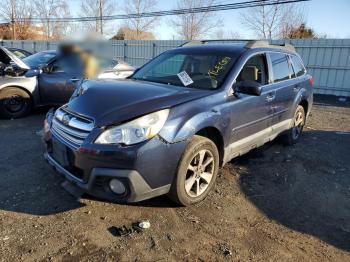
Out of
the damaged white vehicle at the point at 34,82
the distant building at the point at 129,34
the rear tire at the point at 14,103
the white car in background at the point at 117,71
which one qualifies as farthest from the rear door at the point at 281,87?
the distant building at the point at 129,34

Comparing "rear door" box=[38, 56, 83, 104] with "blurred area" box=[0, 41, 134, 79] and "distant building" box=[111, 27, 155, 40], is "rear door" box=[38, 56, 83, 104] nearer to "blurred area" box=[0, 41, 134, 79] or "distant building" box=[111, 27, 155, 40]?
"blurred area" box=[0, 41, 134, 79]

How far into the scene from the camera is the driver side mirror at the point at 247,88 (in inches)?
151

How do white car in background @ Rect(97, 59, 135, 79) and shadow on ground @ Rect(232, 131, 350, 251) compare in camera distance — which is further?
white car in background @ Rect(97, 59, 135, 79)

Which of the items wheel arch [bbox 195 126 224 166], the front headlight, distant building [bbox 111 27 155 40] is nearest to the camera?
the front headlight

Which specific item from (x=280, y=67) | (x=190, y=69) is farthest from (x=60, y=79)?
(x=280, y=67)

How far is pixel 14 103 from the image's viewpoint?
7.27 metres

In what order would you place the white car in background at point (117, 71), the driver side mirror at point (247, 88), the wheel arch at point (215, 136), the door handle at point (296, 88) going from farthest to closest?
the white car in background at point (117, 71) → the door handle at point (296, 88) → the driver side mirror at point (247, 88) → the wheel arch at point (215, 136)

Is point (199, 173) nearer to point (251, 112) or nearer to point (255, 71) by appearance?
point (251, 112)

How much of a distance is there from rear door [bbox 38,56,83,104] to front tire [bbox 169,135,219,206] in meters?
4.61

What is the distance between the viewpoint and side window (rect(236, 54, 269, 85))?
424cm

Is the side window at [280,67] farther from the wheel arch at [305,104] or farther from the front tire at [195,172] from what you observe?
the front tire at [195,172]

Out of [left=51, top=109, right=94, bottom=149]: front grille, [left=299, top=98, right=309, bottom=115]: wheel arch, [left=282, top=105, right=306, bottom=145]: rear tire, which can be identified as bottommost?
[left=282, top=105, right=306, bottom=145]: rear tire

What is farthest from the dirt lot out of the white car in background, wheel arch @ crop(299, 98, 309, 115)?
the white car in background

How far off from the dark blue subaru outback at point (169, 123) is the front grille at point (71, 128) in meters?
0.01
